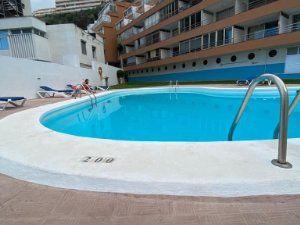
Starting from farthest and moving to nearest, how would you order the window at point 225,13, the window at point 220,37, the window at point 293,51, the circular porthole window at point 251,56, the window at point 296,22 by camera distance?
the window at point 225,13 → the window at point 220,37 → the circular porthole window at point 251,56 → the window at point 293,51 → the window at point 296,22

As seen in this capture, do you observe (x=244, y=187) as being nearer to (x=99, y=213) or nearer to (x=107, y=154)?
(x=99, y=213)

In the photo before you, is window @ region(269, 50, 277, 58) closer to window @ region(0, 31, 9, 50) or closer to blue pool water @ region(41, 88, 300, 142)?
blue pool water @ region(41, 88, 300, 142)

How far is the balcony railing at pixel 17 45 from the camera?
2358cm

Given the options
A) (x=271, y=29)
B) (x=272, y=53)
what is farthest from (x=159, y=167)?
(x=272, y=53)

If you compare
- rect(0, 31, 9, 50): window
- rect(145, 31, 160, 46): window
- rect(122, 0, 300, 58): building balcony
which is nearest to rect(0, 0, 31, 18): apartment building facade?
rect(0, 31, 9, 50): window

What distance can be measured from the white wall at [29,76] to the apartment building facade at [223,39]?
54.4 ft

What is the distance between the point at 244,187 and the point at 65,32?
2945 centimetres

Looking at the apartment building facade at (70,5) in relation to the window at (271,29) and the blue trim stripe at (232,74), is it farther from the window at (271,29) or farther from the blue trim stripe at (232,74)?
the window at (271,29)

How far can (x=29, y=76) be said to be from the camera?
15.2 metres

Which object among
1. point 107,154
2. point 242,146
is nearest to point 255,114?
point 242,146

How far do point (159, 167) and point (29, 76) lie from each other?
15.4 meters

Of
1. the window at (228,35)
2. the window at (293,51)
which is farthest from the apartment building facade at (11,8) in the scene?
the window at (293,51)

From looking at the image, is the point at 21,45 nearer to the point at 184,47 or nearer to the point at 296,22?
the point at 184,47

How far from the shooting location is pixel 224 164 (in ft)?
9.41
